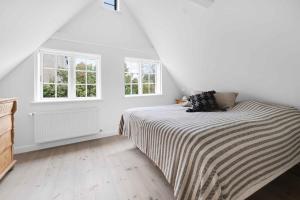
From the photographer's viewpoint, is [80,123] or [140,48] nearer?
[80,123]

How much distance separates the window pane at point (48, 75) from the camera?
2.80 metres

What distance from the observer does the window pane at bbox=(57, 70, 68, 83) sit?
2.91 meters

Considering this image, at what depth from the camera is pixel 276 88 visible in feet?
7.36

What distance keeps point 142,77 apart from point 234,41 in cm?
223

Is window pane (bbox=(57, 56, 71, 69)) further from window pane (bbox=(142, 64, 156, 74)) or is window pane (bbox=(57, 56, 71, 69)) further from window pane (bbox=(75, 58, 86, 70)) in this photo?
window pane (bbox=(142, 64, 156, 74))

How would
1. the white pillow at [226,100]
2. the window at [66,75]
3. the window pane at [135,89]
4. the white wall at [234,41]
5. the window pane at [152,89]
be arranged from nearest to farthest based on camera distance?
the white wall at [234,41], the white pillow at [226,100], the window at [66,75], the window pane at [135,89], the window pane at [152,89]

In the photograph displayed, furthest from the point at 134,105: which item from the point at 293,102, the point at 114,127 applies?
the point at 293,102

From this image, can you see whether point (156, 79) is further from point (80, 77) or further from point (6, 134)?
point (6, 134)

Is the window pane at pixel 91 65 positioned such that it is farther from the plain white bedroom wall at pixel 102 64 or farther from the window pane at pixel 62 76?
the window pane at pixel 62 76

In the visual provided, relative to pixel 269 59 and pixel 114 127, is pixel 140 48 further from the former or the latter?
pixel 269 59

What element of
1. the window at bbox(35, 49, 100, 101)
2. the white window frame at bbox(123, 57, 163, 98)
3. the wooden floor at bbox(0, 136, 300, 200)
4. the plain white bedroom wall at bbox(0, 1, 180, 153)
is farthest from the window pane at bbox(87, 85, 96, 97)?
the wooden floor at bbox(0, 136, 300, 200)

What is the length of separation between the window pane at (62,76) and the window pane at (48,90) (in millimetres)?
168

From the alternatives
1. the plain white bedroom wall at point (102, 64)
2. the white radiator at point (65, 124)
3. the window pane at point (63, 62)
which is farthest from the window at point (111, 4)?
the white radiator at point (65, 124)

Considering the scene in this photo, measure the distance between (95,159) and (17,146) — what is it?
1400 mm
